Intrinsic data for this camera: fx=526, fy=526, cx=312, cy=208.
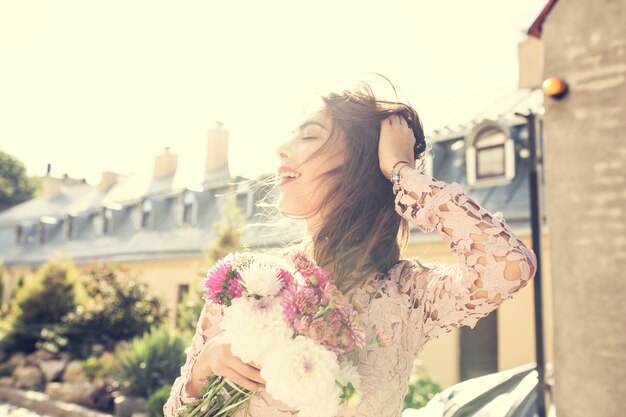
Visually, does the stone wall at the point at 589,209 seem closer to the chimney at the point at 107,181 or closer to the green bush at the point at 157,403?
the green bush at the point at 157,403

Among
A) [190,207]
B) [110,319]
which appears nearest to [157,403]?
[110,319]

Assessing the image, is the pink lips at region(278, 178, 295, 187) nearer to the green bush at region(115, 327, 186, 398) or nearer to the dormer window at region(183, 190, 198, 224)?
the green bush at region(115, 327, 186, 398)

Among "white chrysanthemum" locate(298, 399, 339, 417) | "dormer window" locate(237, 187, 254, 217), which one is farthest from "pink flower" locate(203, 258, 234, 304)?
"dormer window" locate(237, 187, 254, 217)

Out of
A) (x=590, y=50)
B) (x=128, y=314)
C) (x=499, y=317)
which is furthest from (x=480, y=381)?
(x=128, y=314)

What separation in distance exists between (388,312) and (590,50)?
11.6ft

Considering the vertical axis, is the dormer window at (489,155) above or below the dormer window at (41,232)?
above

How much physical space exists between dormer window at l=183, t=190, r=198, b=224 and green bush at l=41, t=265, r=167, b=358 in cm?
879

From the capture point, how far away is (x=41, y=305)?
1303 centimetres

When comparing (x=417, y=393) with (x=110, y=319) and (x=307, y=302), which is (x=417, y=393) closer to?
(x=307, y=302)

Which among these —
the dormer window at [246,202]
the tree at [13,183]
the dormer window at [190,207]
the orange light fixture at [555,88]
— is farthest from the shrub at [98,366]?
the tree at [13,183]

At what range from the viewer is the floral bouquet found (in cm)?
125

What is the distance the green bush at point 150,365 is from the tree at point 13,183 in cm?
3943

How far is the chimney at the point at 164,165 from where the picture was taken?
2777cm

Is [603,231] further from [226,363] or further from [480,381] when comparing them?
[226,363]
